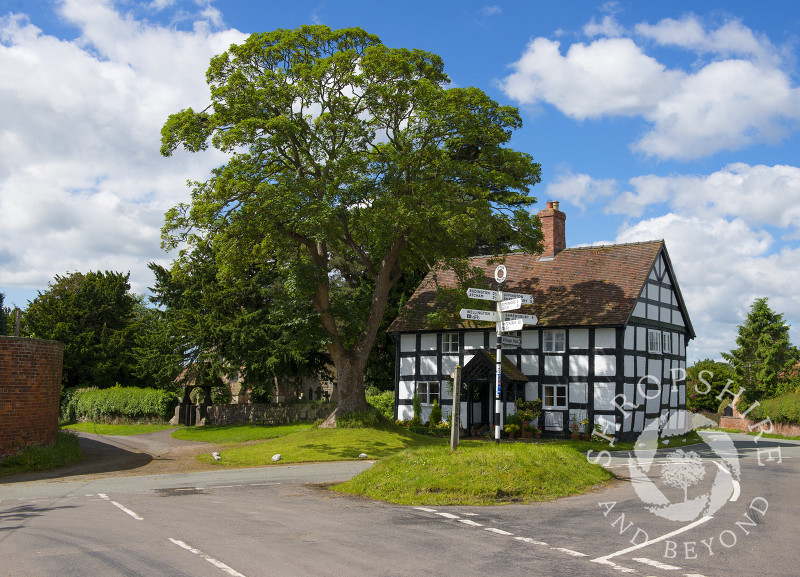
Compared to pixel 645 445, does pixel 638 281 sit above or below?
above

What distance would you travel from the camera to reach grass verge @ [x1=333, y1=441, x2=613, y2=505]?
13984mm

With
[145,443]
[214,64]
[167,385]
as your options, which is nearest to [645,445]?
[145,443]

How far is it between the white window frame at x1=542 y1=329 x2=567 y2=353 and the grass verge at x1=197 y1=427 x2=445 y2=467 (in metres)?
7.65

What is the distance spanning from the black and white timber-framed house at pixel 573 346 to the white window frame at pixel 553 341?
5 centimetres

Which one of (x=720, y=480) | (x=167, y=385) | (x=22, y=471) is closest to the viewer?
(x=720, y=480)

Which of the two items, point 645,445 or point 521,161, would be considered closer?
point 521,161

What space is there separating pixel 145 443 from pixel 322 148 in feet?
49.6

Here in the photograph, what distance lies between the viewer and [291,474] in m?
19.8

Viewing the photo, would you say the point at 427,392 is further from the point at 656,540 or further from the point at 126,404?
the point at 656,540

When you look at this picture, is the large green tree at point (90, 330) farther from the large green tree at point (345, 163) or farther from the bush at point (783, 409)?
the bush at point (783, 409)

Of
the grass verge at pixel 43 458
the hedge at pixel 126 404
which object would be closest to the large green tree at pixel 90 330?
the hedge at pixel 126 404

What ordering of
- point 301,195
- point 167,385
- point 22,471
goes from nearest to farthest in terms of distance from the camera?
point 22,471 < point 301,195 < point 167,385

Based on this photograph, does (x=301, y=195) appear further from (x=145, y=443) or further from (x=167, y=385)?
(x=167, y=385)

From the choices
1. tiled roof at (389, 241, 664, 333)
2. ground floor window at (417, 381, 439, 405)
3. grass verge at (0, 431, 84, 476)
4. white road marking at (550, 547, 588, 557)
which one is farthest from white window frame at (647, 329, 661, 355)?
white road marking at (550, 547, 588, 557)
